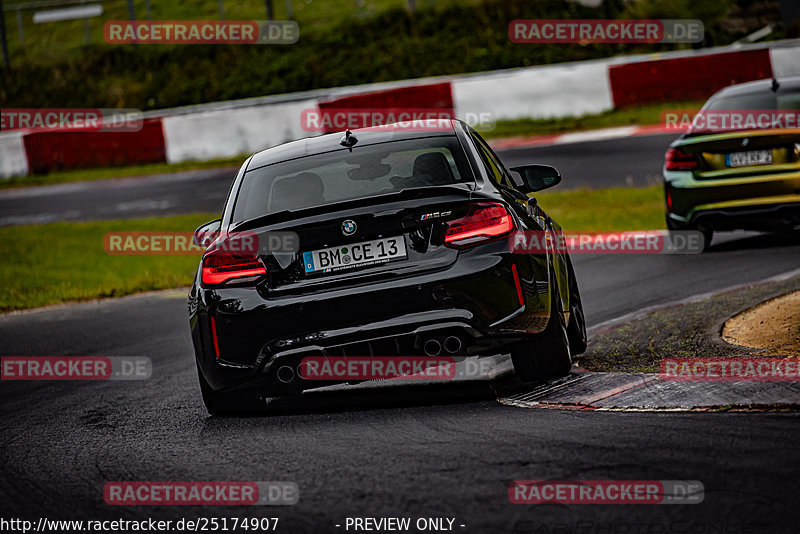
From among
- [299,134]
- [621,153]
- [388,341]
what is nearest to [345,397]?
[388,341]

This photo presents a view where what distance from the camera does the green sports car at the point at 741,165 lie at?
11.1 meters

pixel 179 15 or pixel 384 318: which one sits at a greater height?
pixel 179 15

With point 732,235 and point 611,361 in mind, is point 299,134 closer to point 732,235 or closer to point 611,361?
point 732,235

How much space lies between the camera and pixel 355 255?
239 inches

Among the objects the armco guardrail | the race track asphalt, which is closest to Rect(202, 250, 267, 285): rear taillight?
the race track asphalt

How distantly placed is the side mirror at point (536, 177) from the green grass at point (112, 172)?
18.1 meters

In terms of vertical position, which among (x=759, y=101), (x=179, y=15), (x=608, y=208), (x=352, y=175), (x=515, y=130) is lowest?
(x=608, y=208)

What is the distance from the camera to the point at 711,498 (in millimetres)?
4285

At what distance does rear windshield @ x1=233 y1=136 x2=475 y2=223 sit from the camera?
262 inches

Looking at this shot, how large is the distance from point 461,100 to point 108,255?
408 inches

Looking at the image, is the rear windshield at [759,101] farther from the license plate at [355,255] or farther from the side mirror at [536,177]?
the license plate at [355,255]

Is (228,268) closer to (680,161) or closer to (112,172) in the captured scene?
(680,161)

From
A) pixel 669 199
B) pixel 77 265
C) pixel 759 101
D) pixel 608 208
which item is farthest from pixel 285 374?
pixel 608 208

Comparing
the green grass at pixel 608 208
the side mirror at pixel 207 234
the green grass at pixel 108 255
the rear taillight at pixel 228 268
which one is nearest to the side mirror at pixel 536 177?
the side mirror at pixel 207 234
